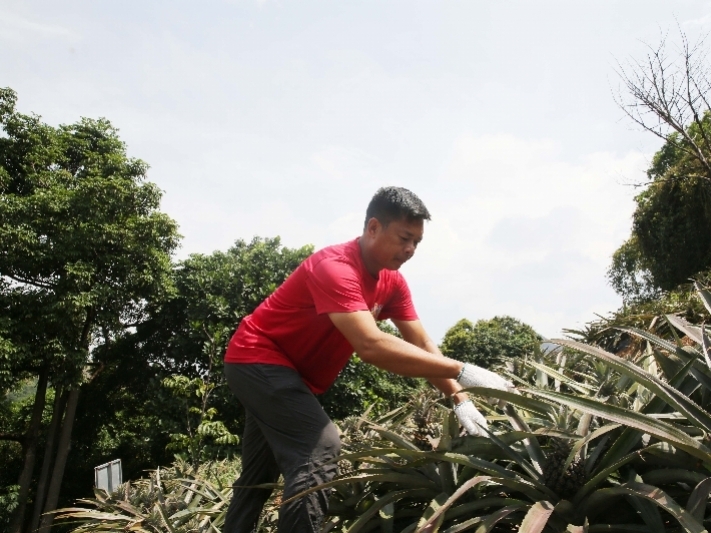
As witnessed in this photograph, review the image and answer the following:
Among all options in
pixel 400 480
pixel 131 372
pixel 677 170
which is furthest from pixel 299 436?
pixel 677 170

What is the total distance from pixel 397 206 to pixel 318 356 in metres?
0.72

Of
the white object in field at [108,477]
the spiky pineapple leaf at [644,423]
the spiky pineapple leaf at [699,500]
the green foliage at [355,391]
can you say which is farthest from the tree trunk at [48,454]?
the spiky pineapple leaf at [699,500]

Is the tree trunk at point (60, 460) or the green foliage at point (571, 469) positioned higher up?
the tree trunk at point (60, 460)

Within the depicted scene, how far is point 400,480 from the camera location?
216 cm

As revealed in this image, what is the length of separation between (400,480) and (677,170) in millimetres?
23503

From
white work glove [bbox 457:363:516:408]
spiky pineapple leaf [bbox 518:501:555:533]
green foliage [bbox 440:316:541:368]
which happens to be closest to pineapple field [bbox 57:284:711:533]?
spiky pineapple leaf [bbox 518:501:555:533]

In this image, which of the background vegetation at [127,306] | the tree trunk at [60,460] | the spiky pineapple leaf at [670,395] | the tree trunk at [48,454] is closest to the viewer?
the spiky pineapple leaf at [670,395]

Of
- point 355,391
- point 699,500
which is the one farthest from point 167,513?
point 355,391

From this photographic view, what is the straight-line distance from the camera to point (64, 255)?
18.6 m

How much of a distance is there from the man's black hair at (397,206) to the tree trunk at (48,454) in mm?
20335

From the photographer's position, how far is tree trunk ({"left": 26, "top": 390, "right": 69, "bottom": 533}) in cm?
1947

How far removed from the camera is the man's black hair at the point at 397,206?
2627mm

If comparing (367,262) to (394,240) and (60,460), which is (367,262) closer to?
(394,240)

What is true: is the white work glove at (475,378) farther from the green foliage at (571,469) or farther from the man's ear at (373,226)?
the man's ear at (373,226)
